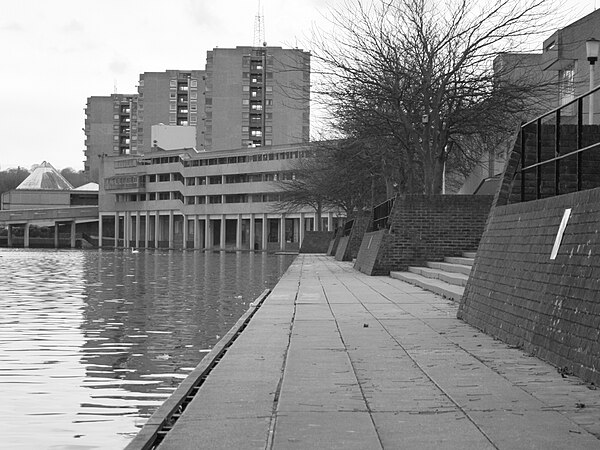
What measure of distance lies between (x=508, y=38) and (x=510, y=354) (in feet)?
61.4

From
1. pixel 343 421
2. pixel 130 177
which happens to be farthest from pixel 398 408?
pixel 130 177

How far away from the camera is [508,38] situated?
26703 mm

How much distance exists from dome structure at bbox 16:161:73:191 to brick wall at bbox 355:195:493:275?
13621 cm

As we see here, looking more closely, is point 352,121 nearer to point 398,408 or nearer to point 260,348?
point 260,348

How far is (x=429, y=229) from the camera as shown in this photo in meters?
26.6

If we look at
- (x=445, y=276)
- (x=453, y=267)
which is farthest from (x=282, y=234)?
(x=445, y=276)

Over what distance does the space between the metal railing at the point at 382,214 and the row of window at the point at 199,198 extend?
230ft

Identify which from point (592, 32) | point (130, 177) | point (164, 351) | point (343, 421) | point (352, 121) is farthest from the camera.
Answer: point (130, 177)

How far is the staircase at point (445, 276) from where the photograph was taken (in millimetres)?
17878

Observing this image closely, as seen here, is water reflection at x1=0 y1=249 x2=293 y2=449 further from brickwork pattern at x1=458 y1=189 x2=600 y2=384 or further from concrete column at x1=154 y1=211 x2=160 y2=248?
concrete column at x1=154 y1=211 x2=160 y2=248

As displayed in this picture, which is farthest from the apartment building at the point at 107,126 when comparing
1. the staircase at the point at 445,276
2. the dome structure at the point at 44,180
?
the staircase at the point at 445,276

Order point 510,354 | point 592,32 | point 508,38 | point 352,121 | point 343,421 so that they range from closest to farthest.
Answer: point 343,421 → point 510,354 → point 508,38 → point 352,121 → point 592,32

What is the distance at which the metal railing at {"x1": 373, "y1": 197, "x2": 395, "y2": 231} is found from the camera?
29.3 metres

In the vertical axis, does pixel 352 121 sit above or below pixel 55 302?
above
